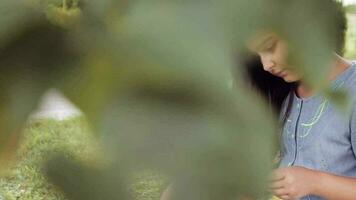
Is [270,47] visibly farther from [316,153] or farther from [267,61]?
[316,153]

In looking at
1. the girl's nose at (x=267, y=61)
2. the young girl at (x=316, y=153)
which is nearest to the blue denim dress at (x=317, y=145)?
the young girl at (x=316, y=153)

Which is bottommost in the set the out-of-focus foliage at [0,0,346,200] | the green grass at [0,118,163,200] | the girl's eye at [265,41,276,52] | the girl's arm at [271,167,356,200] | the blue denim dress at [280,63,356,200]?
the girl's arm at [271,167,356,200]

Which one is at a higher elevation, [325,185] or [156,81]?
[156,81]

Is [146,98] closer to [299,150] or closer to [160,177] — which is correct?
[160,177]

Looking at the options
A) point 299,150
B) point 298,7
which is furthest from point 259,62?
point 299,150

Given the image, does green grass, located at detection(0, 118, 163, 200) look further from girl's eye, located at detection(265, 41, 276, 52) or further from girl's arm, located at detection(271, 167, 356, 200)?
girl's arm, located at detection(271, 167, 356, 200)

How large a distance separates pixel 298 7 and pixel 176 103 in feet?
0.24

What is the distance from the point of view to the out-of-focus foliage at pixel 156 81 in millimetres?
201

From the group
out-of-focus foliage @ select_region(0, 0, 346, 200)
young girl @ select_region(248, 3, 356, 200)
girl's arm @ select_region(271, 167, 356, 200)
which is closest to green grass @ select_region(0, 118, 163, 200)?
out-of-focus foliage @ select_region(0, 0, 346, 200)

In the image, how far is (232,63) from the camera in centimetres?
23

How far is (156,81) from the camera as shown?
20cm

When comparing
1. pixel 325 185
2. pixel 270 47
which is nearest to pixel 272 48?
pixel 270 47

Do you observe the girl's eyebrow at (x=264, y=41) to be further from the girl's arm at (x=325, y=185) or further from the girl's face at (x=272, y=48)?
the girl's arm at (x=325, y=185)

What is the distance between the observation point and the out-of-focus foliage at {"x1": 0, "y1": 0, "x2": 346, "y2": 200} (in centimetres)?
20
